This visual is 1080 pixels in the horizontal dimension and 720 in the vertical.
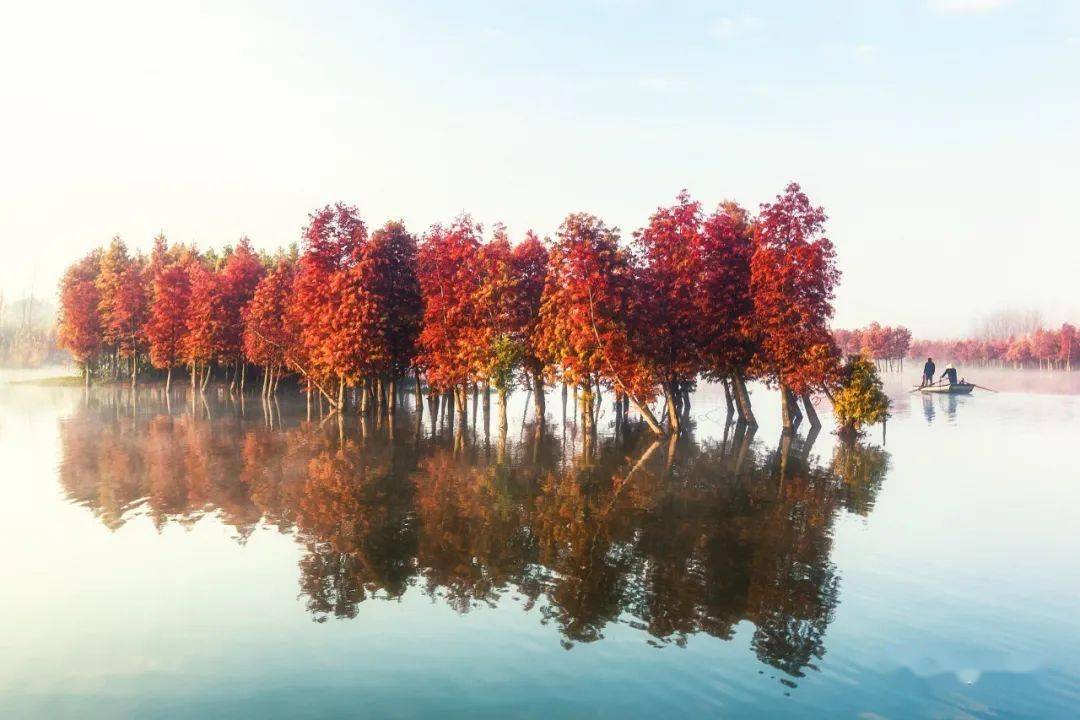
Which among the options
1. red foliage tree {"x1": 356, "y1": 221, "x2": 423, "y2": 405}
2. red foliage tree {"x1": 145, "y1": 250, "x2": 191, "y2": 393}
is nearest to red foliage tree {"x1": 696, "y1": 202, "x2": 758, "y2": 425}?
red foliage tree {"x1": 356, "y1": 221, "x2": 423, "y2": 405}

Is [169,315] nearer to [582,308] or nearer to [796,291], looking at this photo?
[582,308]

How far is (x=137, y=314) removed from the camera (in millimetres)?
101312

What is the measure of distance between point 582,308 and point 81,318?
8613 centimetres

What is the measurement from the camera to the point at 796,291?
54.2 meters

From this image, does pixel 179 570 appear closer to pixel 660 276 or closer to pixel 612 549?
pixel 612 549

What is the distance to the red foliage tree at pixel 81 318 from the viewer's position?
341 feet

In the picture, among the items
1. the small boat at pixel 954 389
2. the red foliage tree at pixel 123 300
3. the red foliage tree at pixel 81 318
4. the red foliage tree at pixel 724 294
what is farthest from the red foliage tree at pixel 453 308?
the small boat at pixel 954 389

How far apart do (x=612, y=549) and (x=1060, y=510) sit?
19308 mm

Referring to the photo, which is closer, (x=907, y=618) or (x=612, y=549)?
(x=907, y=618)

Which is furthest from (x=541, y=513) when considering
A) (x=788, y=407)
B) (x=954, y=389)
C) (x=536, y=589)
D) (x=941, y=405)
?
(x=954, y=389)

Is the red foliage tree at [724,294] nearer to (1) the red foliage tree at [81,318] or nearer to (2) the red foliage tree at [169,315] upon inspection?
(2) the red foliage tree at [169,315]

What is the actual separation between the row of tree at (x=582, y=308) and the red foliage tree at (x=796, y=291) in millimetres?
99

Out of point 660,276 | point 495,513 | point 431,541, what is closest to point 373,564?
point 431,541

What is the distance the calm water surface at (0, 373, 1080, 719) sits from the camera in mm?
13516
